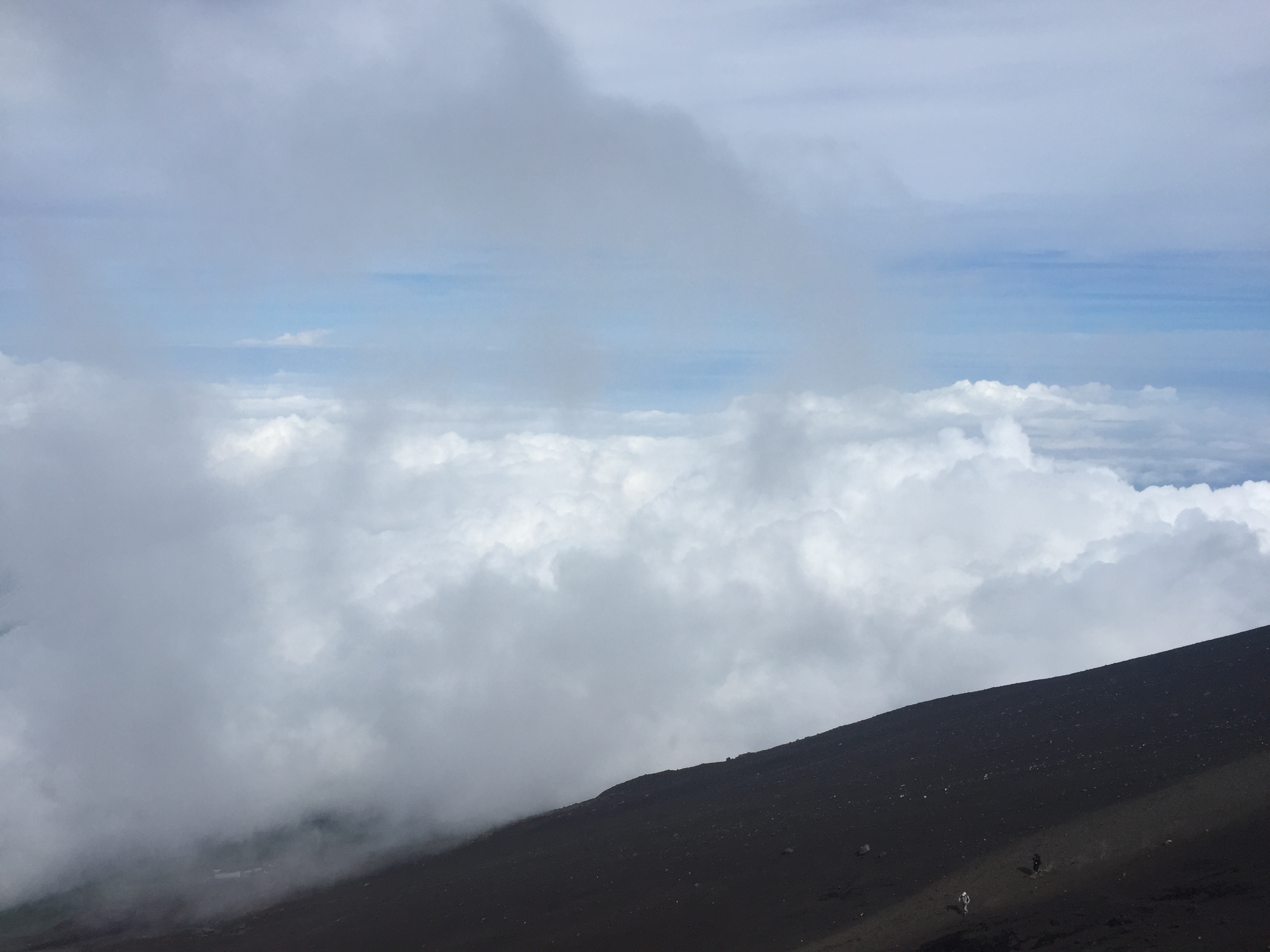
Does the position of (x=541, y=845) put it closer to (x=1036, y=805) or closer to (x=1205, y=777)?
(x=1036, y=805)

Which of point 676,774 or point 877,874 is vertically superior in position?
point 676,774

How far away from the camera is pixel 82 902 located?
6919 cm

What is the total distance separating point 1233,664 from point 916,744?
424 inches

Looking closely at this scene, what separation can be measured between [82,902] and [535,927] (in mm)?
54955

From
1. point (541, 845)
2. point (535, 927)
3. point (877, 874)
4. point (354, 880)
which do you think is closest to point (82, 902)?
point (354, 880)

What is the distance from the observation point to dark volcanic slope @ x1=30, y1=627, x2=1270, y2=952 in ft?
72.4

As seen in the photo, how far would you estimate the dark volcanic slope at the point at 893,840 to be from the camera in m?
22.1

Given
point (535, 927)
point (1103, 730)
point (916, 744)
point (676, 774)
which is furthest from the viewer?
point (676, 774)

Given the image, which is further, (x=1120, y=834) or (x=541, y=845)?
(x=541, y=845)

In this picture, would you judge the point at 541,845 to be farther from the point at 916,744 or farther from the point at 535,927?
the point at 916,744

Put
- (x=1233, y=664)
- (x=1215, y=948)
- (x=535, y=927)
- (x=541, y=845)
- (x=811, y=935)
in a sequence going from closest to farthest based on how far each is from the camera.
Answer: (x=1215, y=948)
(x=811, y=935)
(x=535, y=927)
(x=1233, y=664)
(x=541, y=845)

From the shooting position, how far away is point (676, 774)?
162 feet

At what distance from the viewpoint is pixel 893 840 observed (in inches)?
1063

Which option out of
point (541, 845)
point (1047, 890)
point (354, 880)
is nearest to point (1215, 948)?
point (1047, 890)
